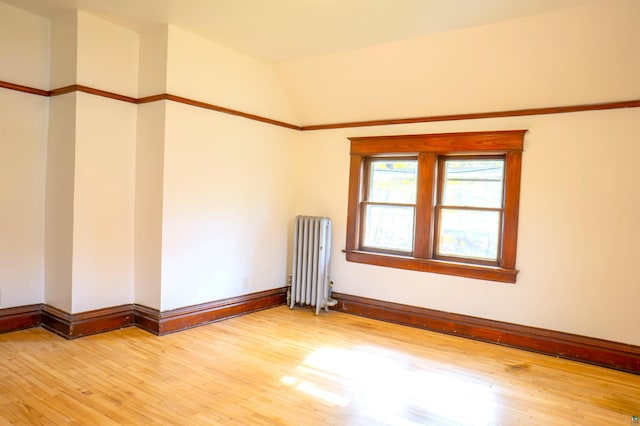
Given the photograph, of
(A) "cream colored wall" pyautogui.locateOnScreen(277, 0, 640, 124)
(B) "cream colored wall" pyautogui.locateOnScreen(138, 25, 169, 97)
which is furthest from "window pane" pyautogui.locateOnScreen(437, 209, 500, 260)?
(B) "cream colored wall" pyautogui.locateOnScreen(138, 25, 169, 97)

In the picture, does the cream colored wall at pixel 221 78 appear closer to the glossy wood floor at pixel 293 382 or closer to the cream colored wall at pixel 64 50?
the cream colored wall at pixel 64 50

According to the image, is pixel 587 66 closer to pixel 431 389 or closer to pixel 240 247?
pixel 431 389

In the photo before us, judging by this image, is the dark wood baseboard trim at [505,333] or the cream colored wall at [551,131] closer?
the cream colored wall at [551,131]

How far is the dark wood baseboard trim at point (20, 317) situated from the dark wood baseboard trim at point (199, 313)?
2.91 feet

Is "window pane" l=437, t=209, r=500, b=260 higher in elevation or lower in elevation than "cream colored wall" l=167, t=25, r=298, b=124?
lower

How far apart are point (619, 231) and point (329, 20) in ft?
9.96

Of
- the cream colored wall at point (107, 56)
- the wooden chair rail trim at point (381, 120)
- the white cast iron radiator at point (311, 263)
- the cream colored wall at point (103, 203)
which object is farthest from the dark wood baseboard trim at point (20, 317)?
the white cast iron radiator at point (311, 263)

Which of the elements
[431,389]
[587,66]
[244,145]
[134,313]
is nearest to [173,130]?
[244,145]

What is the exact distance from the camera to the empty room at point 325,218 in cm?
305

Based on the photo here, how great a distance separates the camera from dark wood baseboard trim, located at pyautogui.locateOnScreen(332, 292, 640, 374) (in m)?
3.55

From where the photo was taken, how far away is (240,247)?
471 centimetres

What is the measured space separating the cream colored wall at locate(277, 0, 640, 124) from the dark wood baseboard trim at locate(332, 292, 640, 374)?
6.88 ft

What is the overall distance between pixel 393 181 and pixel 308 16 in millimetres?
2128

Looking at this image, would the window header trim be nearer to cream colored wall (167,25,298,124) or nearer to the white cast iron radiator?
the white cast iron radiator
